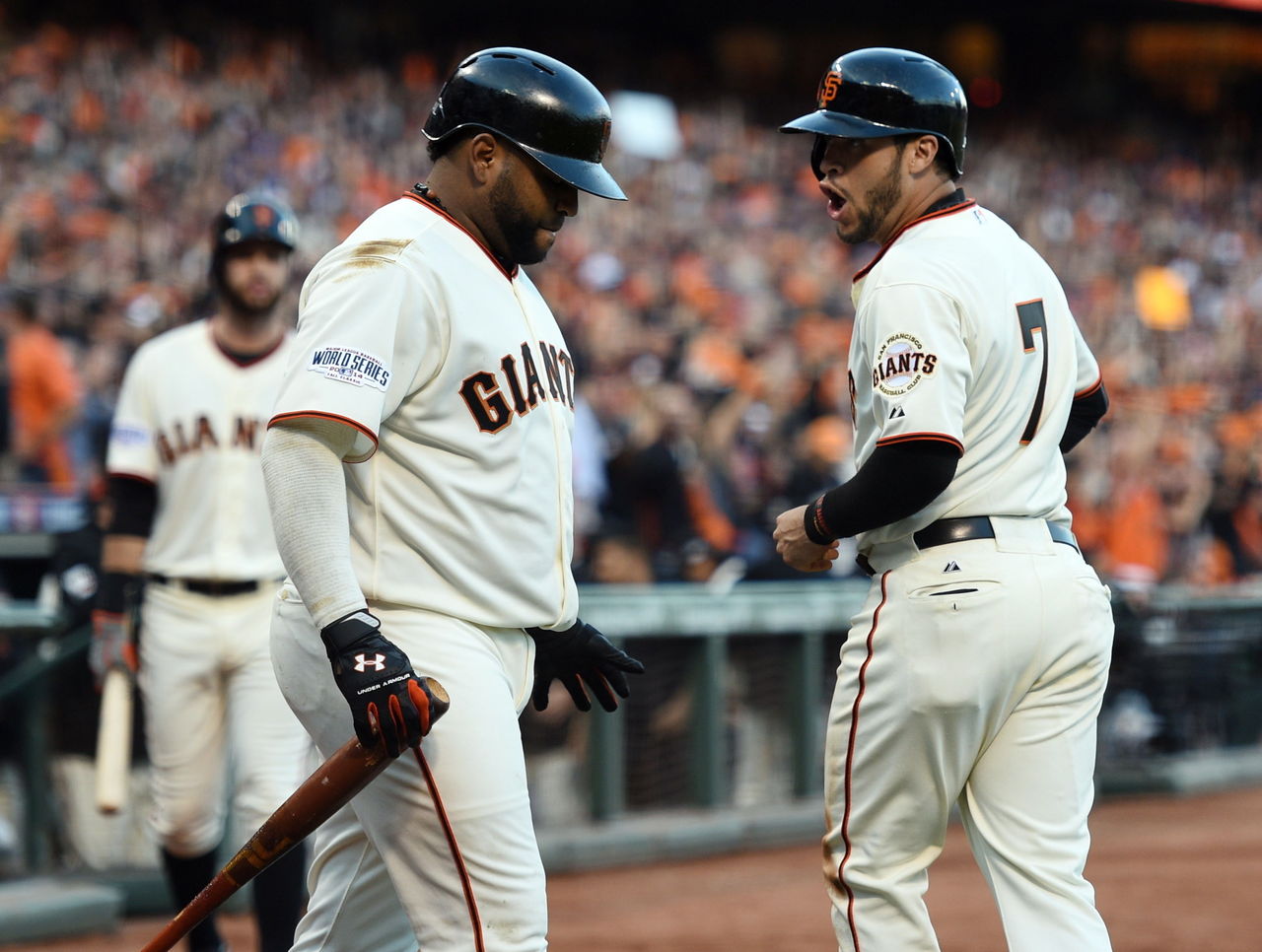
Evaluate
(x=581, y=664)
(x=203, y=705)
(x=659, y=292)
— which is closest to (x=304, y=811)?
(x=581, y=664)

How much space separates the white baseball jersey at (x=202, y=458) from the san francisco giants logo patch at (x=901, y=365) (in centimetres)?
218

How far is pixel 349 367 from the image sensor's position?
288cm

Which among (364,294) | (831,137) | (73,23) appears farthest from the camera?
(73,23)

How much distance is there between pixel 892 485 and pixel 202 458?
2364 mm

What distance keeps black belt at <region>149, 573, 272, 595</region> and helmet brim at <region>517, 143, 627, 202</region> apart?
2185mm

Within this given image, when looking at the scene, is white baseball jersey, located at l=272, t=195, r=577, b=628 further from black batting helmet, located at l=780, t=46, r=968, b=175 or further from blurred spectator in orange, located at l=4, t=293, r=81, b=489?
blurred spectator in orange, located at l=4, t=293, r=81, b=489

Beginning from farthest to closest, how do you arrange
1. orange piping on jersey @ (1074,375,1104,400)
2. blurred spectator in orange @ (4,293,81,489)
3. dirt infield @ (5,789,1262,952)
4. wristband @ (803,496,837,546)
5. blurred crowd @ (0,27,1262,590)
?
blurred crowd @ (0,27,1262,590)
blurred spectator in orange @ (4,293,81,489)
dirt infield @ (5,789,1262,952)
orange piping on jersey @ (1074,375,1104,400)
wristband @ (803,496,837,546)

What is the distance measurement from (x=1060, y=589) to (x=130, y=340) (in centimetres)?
672

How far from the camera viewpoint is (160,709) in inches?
191

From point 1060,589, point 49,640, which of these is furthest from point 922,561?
point 49,640

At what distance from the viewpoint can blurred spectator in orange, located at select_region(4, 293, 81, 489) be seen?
8.27 metres

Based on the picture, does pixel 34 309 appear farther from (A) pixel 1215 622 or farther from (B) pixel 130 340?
(A) pixel 1215 622

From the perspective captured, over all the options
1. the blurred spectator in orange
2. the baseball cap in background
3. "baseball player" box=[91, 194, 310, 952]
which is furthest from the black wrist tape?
the blurred spectator in orange

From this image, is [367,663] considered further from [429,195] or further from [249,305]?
[249,305]
